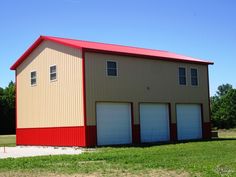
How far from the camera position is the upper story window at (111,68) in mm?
29675

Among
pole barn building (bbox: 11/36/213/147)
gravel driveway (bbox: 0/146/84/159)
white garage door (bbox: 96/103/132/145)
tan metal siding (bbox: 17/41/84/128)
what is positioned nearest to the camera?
gravel driveway (bbox: 0/146/84/159)

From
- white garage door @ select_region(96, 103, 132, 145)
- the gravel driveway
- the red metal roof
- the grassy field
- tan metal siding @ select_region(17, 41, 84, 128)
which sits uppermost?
the red metal roof

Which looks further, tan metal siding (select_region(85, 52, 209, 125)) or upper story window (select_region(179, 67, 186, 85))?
upper story window (select_region(179, 67, 186, 85))

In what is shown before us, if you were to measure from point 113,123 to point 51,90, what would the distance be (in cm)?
469

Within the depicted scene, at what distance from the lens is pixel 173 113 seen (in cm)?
3353

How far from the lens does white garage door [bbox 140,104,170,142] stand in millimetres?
31531

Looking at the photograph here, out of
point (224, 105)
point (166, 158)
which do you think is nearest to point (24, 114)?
point (166, 158)

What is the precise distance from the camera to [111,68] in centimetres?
2984

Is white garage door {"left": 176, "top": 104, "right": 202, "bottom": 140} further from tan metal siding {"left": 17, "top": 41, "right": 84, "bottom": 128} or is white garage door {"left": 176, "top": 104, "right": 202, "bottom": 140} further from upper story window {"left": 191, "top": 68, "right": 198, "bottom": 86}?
tan metal siding {"left": 17, "top": 41, "right": 84, "bottom": 128}

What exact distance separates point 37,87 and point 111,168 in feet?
58.9

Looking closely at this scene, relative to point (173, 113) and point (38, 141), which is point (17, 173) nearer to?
point (38, 141)

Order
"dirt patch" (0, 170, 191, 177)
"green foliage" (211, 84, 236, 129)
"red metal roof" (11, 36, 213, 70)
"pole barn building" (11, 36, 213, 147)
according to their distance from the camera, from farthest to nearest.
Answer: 1. "green foliage" (211, 84, 236, 129)
2. "red metal roof" (11, 36, 213, 70)
3. "pole barn building" (11, 36, 213, 147)
4. "dirt patch" (0, 170, 191, 177)

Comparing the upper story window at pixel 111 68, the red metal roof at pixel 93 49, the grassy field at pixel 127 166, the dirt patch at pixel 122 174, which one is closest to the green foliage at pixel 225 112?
the red metal roof at pixel 93 49

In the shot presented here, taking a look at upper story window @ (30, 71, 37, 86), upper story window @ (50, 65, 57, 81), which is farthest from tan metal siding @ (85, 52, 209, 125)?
upper story window @ (30, 71, 37, 86)
